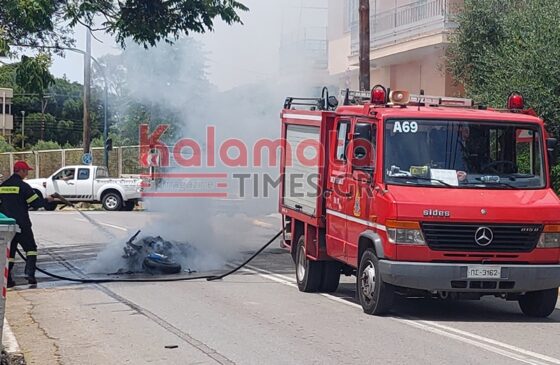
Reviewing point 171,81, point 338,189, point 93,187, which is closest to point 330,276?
point 338,189

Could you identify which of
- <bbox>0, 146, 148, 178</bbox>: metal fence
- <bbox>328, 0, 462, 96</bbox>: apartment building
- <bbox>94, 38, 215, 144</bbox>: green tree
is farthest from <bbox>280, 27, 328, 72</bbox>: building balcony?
<bbox>0, 146, 148, 178</bbox>: metal fence

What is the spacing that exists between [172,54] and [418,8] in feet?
29.6

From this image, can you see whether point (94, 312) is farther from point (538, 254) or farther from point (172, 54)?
point (172, 54)

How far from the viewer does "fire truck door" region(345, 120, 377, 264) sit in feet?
34.5

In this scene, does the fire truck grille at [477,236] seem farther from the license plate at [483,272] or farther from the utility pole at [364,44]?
the utility pole at [364,44]

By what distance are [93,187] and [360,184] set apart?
25191mm

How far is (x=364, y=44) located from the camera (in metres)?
21.2

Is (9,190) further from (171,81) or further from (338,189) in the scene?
(171,81)

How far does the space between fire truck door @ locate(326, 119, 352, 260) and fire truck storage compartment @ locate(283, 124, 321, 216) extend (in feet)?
1.10

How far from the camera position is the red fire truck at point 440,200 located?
32.3 feet

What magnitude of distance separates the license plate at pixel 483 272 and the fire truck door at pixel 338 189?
1940 mm

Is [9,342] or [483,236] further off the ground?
[483,236]

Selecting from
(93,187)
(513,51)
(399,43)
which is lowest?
(93,187)

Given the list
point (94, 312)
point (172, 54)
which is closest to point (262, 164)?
point (172, 54)
